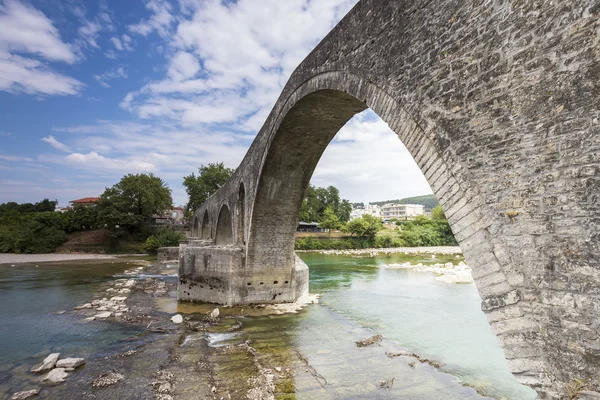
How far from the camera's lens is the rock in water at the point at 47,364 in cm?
564

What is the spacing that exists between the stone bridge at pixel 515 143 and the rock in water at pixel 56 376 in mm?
5827

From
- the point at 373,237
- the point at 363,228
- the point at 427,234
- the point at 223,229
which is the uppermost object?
the point at 363,228

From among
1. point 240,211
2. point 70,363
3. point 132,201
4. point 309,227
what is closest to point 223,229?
point 240,211

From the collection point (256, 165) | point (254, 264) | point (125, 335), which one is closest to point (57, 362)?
point (125, 335)

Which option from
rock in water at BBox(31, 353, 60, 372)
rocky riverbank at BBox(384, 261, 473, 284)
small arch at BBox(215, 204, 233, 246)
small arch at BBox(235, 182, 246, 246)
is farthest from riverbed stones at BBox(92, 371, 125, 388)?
small arch at BBox(215, 204, 233, 246)

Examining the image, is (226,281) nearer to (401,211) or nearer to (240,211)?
(240,211)

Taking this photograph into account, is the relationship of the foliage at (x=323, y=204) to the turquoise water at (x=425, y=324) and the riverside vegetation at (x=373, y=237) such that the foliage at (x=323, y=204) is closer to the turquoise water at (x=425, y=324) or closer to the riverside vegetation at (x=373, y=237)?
the riverside vegetation at (x=373, y=237)

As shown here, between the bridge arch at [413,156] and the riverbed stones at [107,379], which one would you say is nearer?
the bridge arch at [413,156]

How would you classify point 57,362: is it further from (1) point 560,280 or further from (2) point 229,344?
(1) point 560,280

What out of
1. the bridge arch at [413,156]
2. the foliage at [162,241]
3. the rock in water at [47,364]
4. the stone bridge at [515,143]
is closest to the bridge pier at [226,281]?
the bridge arch at [413,156]

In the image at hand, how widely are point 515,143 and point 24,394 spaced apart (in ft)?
21.1

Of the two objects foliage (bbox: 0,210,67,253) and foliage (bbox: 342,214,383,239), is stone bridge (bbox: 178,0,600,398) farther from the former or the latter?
foliage (bbox: 342,214,383,239)

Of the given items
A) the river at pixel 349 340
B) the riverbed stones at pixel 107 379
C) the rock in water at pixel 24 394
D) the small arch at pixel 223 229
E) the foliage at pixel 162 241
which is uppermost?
the small arch at pixel 223 229

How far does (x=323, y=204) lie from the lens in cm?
5050
